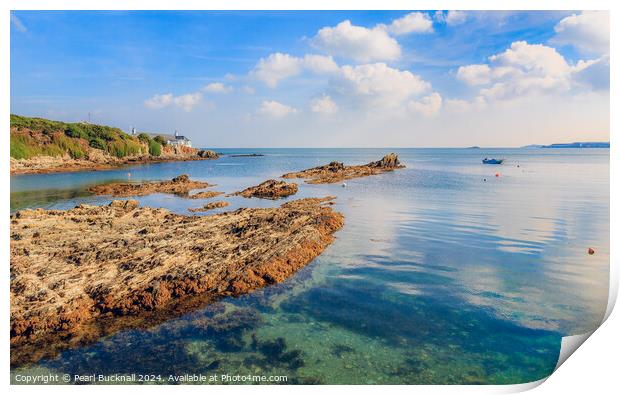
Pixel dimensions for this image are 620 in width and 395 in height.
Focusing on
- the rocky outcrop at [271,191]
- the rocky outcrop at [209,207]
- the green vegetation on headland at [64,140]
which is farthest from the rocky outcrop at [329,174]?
the green vegetation on headland at [64,140]

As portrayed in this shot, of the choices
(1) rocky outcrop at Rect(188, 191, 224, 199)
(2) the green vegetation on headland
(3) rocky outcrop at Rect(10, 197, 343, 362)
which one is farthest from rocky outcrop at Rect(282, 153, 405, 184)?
(2) the green vegetation on headland

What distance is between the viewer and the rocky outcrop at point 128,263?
27.5ft

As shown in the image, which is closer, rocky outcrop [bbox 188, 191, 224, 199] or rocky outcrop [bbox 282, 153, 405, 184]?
rocky outcrop [bbox 188, 191, 224, 199]

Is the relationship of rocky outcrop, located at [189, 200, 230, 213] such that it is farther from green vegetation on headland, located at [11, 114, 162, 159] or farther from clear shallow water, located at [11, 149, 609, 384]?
green vegetation on headland, located at [11, 114, 162, 159]

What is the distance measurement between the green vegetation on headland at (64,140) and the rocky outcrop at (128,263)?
47.3 m

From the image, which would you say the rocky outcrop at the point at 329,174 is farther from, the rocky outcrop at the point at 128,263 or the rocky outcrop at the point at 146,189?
the rocky outcrop at the point at 128,263

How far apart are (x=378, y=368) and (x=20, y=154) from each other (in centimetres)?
6347

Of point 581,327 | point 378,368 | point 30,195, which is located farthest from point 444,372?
point 30,195

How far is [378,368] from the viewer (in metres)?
7.04

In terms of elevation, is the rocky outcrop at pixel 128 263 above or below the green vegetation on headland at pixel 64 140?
below

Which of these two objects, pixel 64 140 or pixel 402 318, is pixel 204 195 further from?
pixel 64 140

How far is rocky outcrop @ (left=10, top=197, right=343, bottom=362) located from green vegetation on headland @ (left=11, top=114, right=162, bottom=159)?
47.3m

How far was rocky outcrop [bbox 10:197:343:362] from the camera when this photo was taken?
330 inches

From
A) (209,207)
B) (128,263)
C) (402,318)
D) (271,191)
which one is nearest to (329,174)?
(271,191)
